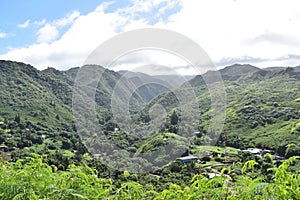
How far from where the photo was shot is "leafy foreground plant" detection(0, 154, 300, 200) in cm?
239

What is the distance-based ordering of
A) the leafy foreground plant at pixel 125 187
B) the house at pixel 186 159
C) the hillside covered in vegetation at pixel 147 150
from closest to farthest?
the leafy foreground plant at pixel 125 187
the hillside covered in vegetation at pixel 147 150
the house at pixel 186 159

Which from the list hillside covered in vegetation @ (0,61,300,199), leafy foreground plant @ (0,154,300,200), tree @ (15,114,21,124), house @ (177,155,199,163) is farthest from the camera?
tree @ (15,114,21,124)

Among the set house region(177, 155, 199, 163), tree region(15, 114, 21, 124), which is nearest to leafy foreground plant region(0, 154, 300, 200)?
house region(177, 155, 199, 163)

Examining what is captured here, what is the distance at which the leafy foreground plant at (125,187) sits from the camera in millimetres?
2389

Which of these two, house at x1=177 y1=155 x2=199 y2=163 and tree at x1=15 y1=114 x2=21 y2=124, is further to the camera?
tree at x1=15 y1=114 x2=21 y2=124

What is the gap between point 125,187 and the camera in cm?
281

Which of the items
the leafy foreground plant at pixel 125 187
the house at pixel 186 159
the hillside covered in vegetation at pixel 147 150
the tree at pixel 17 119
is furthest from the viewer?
the tree at pixel 17 119

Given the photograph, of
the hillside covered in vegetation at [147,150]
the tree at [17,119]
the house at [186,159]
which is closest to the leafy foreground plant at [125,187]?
the hillside covered in vegetation at [147,150]

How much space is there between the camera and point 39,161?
126 inches

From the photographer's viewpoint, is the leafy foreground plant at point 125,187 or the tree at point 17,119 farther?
the tree at point 17,119

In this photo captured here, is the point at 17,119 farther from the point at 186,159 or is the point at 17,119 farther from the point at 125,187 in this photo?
the point at 125,187

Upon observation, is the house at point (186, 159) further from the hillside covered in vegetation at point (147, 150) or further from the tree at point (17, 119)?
the tree at point (17, 119)

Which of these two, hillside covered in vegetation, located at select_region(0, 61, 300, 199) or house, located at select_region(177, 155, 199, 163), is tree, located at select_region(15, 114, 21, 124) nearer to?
hillside covered in vegetation, located at select_region(0, 61, 300, 199)

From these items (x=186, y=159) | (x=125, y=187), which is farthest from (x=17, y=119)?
(x=125, y=187)
